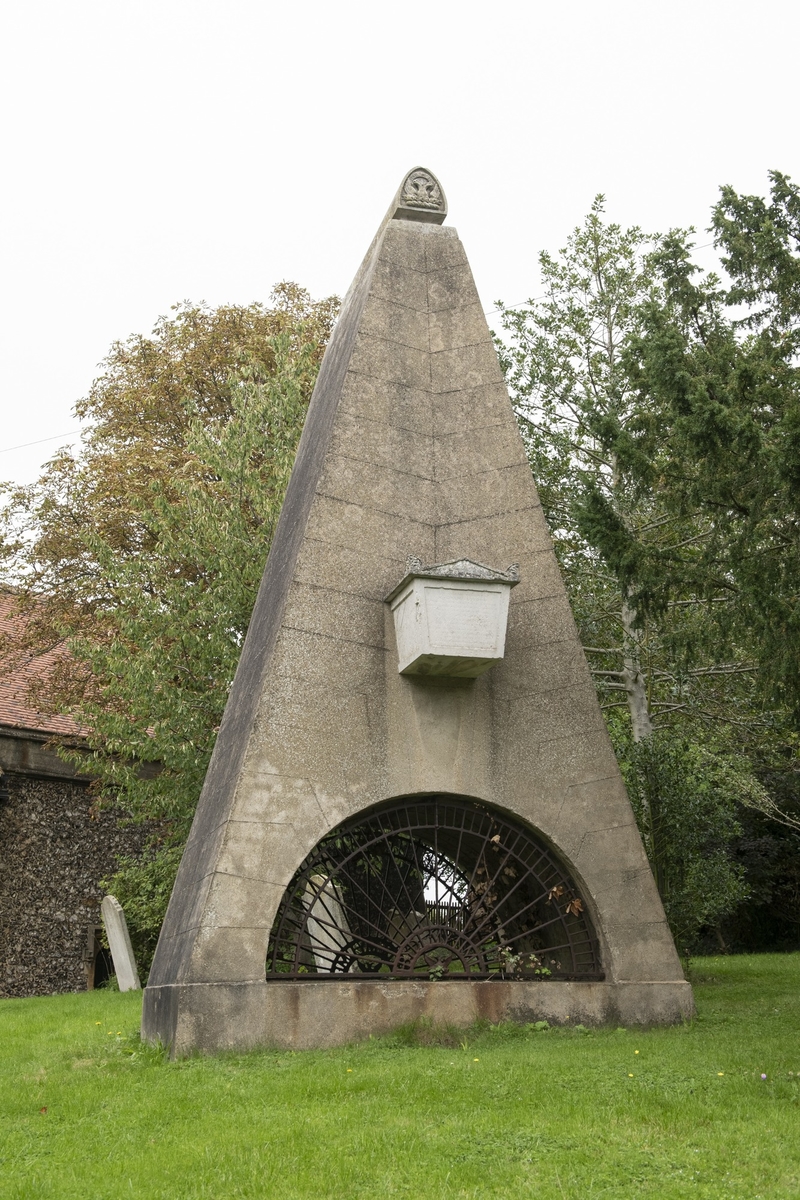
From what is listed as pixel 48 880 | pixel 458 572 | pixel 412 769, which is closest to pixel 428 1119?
pixel 412 769

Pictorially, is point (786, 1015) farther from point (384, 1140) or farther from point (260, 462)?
point (260, 462)

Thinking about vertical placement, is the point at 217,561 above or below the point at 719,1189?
above

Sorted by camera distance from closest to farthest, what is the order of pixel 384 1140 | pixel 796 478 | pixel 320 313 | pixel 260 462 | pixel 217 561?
pixel 384 1140, pixel 796 478, pixel 217 561, pixel 260 462, pixel 320 313

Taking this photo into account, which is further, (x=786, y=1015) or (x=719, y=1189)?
(x=786, y=1015)

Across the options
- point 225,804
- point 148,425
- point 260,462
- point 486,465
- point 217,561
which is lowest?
point 225,804

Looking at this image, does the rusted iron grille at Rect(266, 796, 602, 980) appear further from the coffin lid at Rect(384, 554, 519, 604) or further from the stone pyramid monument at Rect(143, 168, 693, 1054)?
the coffin lid at Rect(384, 554, 519, 604)

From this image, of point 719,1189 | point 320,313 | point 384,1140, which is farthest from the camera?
point 320,313

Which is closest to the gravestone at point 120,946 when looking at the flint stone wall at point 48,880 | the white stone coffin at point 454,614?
the flint stone wall at point 48,880

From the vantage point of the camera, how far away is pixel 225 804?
7.58 m

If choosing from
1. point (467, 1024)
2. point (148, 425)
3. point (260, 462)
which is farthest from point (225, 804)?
point (148, 425)

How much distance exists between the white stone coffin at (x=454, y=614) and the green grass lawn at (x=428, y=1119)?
239 centimetres

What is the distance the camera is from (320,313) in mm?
19719

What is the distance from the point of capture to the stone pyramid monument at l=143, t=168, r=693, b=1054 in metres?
7.30

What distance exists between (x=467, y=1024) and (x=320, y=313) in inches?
573
